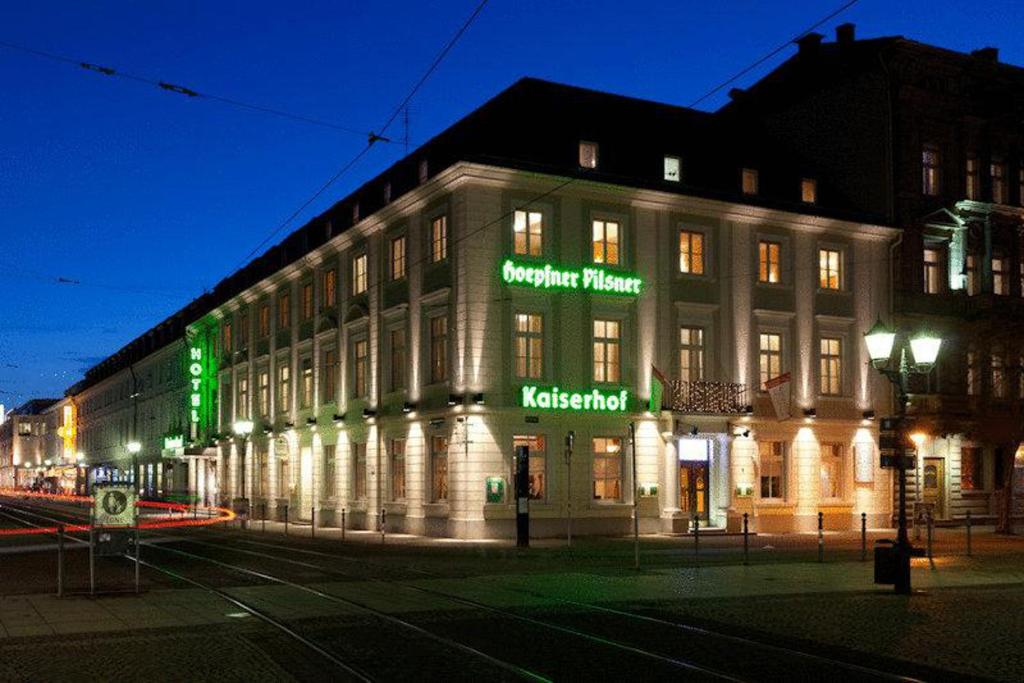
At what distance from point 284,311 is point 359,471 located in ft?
37.4

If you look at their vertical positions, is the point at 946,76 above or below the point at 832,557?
above

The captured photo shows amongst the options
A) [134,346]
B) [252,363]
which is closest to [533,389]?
[252,363]

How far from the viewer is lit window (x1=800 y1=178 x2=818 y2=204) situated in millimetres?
40719

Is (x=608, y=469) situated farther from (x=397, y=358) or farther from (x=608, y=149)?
(x=608, y=149)

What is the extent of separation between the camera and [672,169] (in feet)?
→ 124

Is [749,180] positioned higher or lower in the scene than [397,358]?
higher

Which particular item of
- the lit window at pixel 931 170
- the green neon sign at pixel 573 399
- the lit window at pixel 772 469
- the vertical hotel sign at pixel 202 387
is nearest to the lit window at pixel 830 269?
the lit window at pixel 931 170

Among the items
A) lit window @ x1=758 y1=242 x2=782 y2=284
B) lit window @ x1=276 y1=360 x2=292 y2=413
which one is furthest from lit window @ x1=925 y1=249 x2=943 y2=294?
lit window @ x1=276 y1=360 x2=292 y2=413

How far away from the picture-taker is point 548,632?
1424 cm

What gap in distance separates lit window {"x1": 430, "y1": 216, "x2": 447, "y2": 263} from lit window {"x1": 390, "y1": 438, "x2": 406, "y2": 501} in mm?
6262

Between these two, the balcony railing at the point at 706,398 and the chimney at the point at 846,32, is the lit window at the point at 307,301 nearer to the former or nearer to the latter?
the balcony railing at the point at 706,398

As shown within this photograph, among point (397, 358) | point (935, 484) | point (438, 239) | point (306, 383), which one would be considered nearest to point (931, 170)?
point (935, 484)

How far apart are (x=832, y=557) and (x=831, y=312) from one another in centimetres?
1464

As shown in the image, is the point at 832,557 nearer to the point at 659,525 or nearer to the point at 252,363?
the point at 659,525
